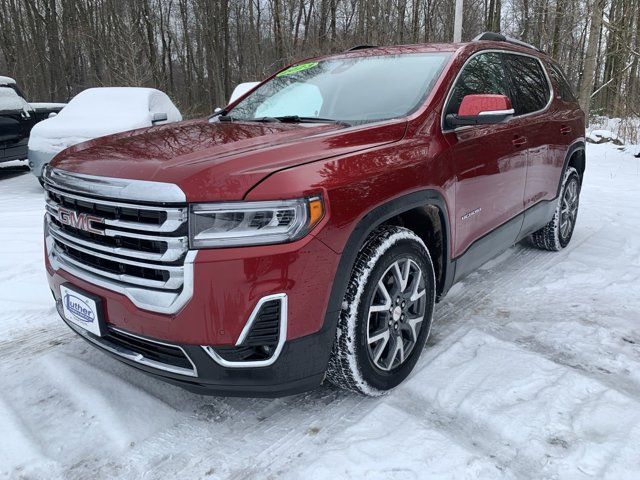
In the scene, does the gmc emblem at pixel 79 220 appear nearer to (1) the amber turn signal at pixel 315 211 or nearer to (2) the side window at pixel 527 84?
(1) the amber turn signal at pixel 315 211

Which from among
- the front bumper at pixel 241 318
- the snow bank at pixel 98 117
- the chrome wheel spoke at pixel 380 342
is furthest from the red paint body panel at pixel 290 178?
the snow bank at pixel 98 117

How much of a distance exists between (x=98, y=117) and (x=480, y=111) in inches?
270

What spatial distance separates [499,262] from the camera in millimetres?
4457

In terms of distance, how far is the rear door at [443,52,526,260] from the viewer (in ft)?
9.38

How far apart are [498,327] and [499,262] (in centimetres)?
139

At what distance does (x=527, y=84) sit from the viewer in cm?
394

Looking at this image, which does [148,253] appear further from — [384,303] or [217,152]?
[384,303]

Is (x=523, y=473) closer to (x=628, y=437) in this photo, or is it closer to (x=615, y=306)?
(x=628, y=437)

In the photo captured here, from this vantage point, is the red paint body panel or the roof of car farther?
the roof of car

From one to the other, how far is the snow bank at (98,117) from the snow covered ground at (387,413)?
462 cm

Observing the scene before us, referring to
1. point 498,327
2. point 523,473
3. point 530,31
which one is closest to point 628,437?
point 523,473

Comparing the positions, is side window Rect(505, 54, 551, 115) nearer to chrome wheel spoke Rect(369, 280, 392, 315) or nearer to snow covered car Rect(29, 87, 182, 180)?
chrome wheel spoke Rect(369, 280, 392, 315)

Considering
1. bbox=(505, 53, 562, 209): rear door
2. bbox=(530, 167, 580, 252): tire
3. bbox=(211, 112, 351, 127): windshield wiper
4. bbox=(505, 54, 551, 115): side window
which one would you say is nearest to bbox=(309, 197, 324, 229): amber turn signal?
bbox=(211, 112, 351, 127): windshield wiper

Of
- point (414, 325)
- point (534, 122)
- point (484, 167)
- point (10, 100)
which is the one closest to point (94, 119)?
point (10, 100)
